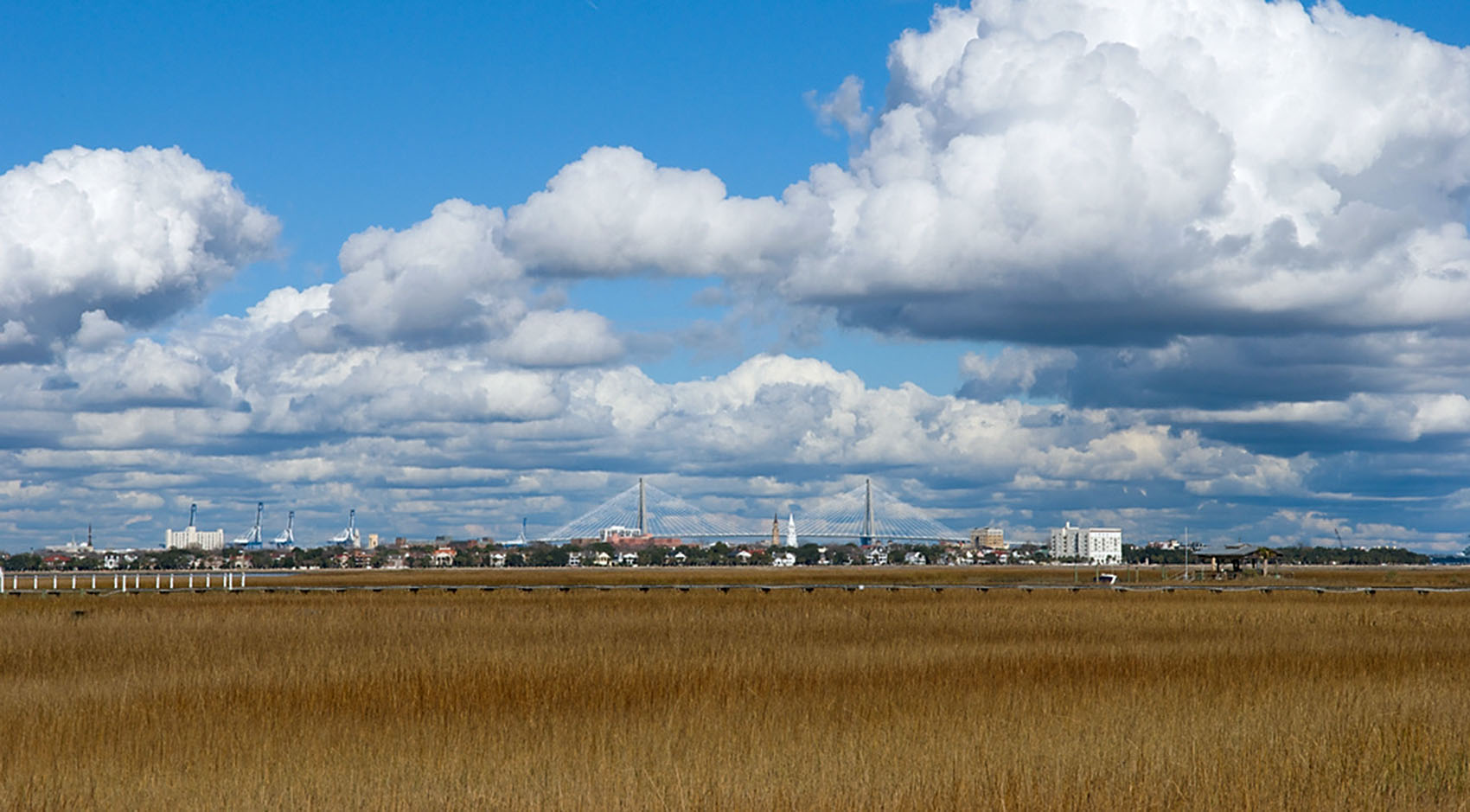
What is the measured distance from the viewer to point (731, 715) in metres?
23.9

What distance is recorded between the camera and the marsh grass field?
17156 mm

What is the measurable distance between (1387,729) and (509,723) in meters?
12.9

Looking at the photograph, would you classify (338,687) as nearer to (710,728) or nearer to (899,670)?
(710,728)

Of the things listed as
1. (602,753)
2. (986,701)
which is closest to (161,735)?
(602,753)

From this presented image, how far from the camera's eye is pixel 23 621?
47531mm

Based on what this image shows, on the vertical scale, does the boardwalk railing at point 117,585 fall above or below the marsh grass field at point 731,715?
below

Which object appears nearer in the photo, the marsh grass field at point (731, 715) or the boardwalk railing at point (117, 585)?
the marsh grass field at point (731, 715)

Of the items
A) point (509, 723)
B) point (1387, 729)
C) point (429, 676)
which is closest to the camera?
point (1387, 729)

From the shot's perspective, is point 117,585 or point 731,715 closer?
point 731,715

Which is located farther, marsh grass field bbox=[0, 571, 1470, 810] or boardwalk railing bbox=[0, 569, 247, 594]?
boardwalk railing bbox=[0, 569, 247, 594]

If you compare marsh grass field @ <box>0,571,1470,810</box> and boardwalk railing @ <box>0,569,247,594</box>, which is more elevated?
marsh grass field @ <box>0,571,1470,810</box>

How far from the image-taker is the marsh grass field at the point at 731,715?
17.2 metres

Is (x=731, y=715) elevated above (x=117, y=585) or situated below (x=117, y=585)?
above

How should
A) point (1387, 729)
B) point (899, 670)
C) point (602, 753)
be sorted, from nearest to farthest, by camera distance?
point (602, 753), point (1387, 729), point (899, 670)
